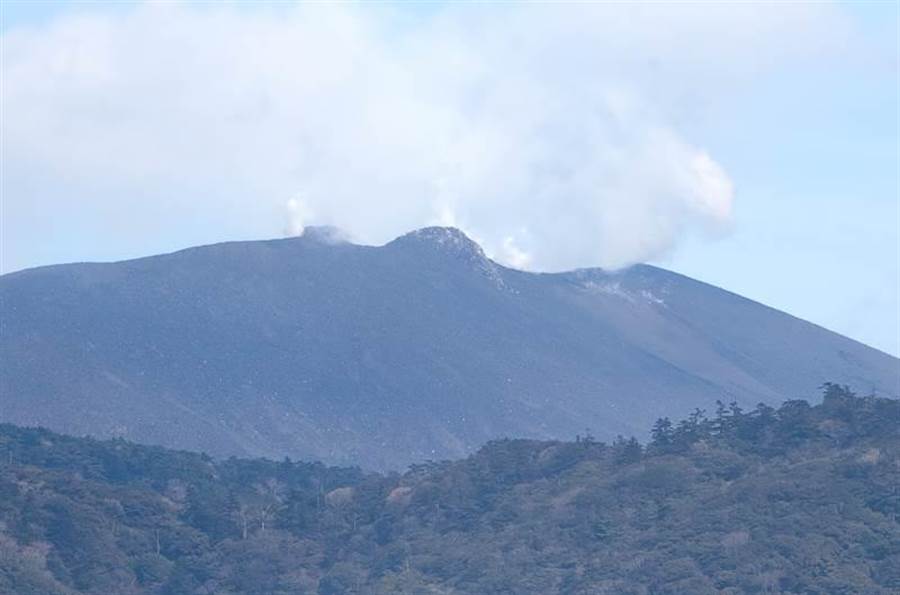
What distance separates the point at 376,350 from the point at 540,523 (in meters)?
80.8

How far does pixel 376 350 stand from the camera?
5384 inches

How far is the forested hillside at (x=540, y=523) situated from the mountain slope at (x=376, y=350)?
47.2m

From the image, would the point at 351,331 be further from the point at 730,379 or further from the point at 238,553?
the point at 238,553

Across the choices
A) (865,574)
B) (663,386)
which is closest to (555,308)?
(663,386)

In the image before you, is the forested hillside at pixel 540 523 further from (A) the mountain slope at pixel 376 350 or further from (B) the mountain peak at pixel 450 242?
(B) the mountain peak at pixel 450 242

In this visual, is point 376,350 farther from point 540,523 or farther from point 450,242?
point 540,523

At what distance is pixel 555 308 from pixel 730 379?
1508 centimetres

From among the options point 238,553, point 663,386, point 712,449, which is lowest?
point 238,553

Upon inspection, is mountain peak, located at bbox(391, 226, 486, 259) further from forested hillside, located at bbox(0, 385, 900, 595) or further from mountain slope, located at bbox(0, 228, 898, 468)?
forested hillside, located at bbox(0, 385, 900, 595)

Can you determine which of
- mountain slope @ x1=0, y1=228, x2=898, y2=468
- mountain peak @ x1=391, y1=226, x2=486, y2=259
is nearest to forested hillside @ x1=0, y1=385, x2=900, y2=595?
mountain slope @ x1=0, y1=228, x2=898, y2=468

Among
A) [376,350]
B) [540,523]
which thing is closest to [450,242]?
[376,350]

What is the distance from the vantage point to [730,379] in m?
143

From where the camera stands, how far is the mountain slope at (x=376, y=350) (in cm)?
11962

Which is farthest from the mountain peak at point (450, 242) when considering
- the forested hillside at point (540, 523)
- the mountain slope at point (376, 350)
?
the forested hillside at point (540, 523)
